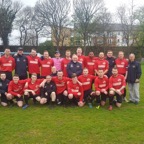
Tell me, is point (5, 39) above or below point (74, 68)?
above

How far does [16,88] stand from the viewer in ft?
27.8

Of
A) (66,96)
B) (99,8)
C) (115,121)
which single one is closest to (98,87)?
(66,96)

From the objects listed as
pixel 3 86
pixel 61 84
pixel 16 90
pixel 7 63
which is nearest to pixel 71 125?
pixel 61 84

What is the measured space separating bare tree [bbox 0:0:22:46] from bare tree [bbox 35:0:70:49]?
18.7ft

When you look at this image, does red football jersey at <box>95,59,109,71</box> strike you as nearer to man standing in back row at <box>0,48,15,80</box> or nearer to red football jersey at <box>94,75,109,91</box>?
red football jersey at <box>94,75,109,91</box>

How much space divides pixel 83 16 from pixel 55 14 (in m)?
5.17

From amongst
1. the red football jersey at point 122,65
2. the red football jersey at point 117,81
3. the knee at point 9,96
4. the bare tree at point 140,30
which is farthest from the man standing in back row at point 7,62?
the bare tree at point 140,30

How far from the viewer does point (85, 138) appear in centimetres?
540

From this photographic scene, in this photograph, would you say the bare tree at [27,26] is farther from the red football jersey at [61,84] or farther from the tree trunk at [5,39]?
the red football jersey at [61,84]

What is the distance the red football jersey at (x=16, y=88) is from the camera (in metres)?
8.34

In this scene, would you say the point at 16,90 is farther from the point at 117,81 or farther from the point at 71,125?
the point at 117,81

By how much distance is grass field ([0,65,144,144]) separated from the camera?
17.6 ft

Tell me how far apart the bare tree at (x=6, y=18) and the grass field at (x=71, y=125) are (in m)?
43.2

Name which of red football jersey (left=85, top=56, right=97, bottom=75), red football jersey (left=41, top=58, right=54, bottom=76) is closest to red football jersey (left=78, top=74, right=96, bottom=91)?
red football jersey (left=85, top=56, right=97, bottom=75)
